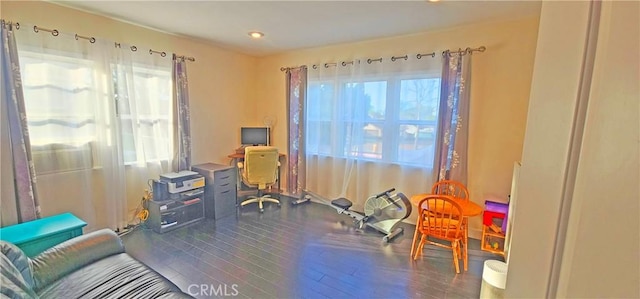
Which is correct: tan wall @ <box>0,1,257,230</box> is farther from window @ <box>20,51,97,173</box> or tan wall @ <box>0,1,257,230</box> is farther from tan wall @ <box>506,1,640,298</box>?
tan wall @ <box>506,1,640,298</box>

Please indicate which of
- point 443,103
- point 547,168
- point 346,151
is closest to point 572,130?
point 547,168

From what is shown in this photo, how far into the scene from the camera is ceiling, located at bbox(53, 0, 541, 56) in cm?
246

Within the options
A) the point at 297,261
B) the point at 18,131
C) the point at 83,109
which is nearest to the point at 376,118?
the point at 297,261

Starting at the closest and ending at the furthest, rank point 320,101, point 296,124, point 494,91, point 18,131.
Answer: point 18,131, point 494,91, point 320,101, point 296,124

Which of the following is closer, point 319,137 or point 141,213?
point 141,213

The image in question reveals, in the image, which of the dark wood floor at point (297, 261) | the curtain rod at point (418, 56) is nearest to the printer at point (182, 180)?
the dark wood floor at point (297, 261)

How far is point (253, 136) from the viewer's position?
178 inches

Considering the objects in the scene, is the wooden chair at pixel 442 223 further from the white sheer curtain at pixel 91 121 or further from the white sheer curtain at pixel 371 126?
the white sheer curtain at pixel 91 121

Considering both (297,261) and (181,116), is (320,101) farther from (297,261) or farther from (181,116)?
(297,261)

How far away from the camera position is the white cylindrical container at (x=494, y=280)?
1503 millimetres

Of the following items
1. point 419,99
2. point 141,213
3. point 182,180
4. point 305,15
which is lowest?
point 141,213

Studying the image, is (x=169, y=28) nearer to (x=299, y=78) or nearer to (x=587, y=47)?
(x=299, y=78)

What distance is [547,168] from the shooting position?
39 cm
